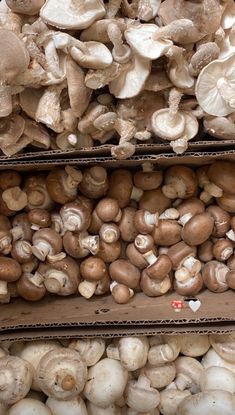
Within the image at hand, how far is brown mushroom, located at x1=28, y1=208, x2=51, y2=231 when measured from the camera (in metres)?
1.55

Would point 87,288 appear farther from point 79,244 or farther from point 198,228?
point 198,228

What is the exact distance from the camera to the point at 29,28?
4.37ft

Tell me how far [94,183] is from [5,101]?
396 millimetres

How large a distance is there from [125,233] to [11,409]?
1.97 feet

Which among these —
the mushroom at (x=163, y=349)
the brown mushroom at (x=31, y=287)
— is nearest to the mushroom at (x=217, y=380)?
the mushroom at (x=163, y=349)

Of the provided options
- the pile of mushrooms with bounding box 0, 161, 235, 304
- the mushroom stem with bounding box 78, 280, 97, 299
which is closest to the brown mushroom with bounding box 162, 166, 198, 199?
the pile of mushrooms with bounding box 0, 161, 235, 304

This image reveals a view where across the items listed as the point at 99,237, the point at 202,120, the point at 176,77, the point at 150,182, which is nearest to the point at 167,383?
the point at 99,237

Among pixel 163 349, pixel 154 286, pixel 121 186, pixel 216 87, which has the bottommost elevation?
pixel 163 349

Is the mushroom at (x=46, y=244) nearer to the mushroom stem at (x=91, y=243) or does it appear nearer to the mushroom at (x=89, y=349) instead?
the mushroom stem at (x=91, y=243)

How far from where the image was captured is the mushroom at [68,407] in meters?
1.43

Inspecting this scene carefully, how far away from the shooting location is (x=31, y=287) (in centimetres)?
154

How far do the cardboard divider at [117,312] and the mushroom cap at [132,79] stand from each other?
0.57 ft

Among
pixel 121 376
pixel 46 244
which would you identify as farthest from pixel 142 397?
pixel 46 244

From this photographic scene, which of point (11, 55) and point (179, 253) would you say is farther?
point (179, 253)
